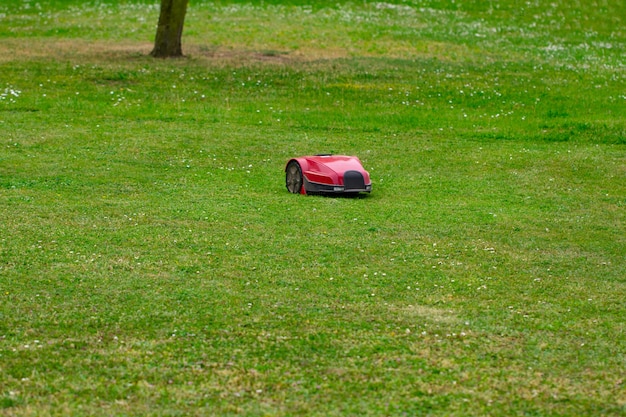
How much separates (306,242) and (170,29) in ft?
60.8

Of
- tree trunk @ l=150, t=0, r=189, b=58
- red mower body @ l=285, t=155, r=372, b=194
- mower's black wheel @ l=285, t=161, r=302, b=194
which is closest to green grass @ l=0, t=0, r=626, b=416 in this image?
mower's black wheel @ l=285, t=161, r=302, b=194

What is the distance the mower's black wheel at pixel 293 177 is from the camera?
1439cm

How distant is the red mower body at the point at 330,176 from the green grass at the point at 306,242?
0.31 metres

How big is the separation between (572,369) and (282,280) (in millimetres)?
3415

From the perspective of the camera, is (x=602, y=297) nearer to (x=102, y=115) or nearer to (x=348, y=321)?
(x=348, y=321)

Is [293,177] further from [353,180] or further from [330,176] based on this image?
[353,180]

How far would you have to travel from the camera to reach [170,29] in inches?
1119

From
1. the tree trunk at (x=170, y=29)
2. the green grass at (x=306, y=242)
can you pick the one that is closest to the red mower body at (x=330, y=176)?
the green grass at (x=306, y=242)

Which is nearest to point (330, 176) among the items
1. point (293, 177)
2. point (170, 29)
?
point (293, 177)

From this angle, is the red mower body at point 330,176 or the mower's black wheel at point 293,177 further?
the mower's black wheel at point 293,177

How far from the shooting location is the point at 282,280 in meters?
9.95

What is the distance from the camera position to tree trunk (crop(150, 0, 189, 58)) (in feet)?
92.4

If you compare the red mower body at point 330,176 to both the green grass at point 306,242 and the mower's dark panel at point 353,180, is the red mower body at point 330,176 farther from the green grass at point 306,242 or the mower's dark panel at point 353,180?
the green grass at point 306,242

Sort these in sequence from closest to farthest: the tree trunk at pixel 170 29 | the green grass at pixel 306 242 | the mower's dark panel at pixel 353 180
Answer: the green grass at pixel 306 242 < the mower's dark panel at pixel 353 180 < the tree trunk at pixel 170 29
